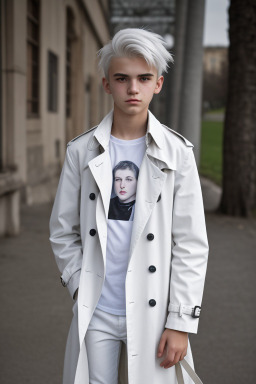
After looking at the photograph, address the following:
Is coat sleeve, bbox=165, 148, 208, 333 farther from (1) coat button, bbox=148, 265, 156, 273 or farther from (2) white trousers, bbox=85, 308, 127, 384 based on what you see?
(2) white trousers, bbox=85, 308, 127, 384

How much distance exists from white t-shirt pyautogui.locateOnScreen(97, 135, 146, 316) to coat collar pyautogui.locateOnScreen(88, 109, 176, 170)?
2.9 inches

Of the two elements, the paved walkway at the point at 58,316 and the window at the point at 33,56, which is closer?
the paved walkway at the point at 58,316

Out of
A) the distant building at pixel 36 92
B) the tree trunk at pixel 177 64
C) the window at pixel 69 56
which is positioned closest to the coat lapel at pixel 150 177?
the distant building at pixel 36 92

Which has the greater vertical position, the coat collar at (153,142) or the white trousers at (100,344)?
the coat collar at (153,142)

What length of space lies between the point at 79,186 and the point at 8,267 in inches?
151

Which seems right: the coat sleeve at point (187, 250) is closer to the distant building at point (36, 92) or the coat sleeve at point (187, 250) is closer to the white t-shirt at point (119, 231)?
the white t-shirt at point (119, 231)

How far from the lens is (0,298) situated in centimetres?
478

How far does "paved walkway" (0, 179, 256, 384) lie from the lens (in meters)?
3.52

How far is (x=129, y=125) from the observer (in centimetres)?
210

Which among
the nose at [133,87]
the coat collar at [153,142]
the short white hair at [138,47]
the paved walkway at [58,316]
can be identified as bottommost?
the paved walkway at [58,316]

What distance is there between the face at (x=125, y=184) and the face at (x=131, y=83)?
0.23 m

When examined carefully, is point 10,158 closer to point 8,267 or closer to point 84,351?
point 8,267

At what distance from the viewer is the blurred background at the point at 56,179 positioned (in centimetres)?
386

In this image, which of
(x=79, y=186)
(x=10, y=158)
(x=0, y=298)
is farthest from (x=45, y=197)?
(x=79, y=186)
